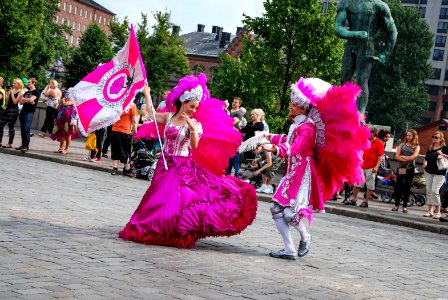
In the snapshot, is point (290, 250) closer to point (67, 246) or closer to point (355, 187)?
point (67, 246)

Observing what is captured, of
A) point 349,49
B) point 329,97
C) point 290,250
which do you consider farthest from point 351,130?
point 349,49

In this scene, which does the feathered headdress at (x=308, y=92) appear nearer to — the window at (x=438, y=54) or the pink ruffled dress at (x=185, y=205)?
the pink ruffled dress at (x=185, y=205)

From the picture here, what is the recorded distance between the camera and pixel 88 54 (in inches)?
2990

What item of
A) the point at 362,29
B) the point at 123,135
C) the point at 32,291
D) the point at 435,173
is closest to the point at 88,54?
the point at 362,29

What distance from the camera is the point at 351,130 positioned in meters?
9.46

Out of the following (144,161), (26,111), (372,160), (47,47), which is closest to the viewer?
(144,161)

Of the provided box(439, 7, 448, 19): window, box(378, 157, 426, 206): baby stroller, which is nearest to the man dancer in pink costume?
box(378, 157, 426, 206): baby stroller

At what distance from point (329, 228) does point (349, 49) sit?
9500 millimetres

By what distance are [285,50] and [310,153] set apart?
39.6 meters

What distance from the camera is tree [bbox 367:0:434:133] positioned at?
295ft

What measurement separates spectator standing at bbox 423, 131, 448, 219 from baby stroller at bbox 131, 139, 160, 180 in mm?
5918

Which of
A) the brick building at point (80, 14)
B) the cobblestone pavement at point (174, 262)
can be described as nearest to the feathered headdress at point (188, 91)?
the cobblestone pavement at point (174, 262)

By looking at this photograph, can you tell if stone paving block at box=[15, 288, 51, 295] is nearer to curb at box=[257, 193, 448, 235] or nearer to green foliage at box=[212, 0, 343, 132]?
curb at box=[257, 193, 448, 235]

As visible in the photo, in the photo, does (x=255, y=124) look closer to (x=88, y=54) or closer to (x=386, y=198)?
(x=386, y=198)
